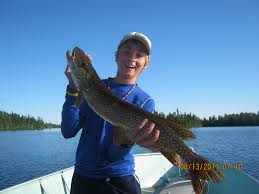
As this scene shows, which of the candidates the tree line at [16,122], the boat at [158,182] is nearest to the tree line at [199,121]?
the tree line at [16,122]

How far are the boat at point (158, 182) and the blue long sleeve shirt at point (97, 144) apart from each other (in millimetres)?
3611

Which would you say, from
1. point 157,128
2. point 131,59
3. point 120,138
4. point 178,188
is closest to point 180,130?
point 157,128

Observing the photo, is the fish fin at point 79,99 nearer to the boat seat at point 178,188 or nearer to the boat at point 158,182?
the boat at point 158,182

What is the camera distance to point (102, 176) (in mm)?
3281

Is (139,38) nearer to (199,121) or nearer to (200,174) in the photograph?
(200,174)

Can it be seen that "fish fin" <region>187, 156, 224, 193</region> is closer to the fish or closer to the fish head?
the fish

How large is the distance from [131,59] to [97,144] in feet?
3.71

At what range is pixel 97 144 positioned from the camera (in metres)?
3.38

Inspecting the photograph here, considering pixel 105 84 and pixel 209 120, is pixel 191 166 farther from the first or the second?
pixel 209 120

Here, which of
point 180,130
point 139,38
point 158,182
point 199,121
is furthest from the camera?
point 199,121

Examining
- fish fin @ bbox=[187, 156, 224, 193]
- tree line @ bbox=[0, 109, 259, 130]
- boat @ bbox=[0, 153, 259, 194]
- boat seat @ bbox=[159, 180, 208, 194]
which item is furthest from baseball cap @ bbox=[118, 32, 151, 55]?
tree line @ bbox=[0, 109, 259, 130]

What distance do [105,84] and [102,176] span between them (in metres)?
1.17

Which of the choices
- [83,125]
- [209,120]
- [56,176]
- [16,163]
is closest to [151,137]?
[83,125]

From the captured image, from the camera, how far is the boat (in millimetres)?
7121
